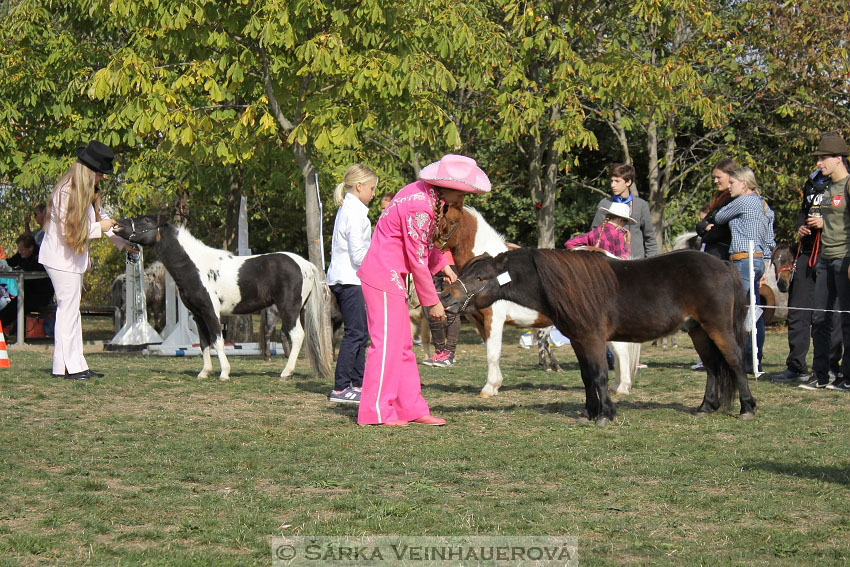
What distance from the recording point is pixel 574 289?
757cm

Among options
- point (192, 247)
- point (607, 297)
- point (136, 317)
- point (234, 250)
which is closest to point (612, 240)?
point (607, 297)

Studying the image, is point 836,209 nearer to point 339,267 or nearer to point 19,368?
point 339,267

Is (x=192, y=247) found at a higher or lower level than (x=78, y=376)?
higher

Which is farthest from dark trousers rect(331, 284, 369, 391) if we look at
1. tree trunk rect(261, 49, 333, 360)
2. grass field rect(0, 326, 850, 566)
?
tree trunk rect(261, 49, 333, 360)

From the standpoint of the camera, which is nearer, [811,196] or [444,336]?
[811,196]

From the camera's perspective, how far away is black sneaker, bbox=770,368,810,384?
10641 mm

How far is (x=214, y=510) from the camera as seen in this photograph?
15.9 feet

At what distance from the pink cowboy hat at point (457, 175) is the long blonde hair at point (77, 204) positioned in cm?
432

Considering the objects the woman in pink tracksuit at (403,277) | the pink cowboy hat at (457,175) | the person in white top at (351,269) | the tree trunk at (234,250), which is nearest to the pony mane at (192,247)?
the person in white top at (351,269)

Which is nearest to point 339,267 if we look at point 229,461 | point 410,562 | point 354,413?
point 354,413

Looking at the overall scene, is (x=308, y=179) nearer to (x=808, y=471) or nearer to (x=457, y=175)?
(x=457, y=175)

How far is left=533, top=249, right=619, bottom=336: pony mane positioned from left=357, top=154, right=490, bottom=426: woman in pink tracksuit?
0.74 m

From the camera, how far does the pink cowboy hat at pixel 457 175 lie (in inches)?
280

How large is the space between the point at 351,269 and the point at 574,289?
237cm
